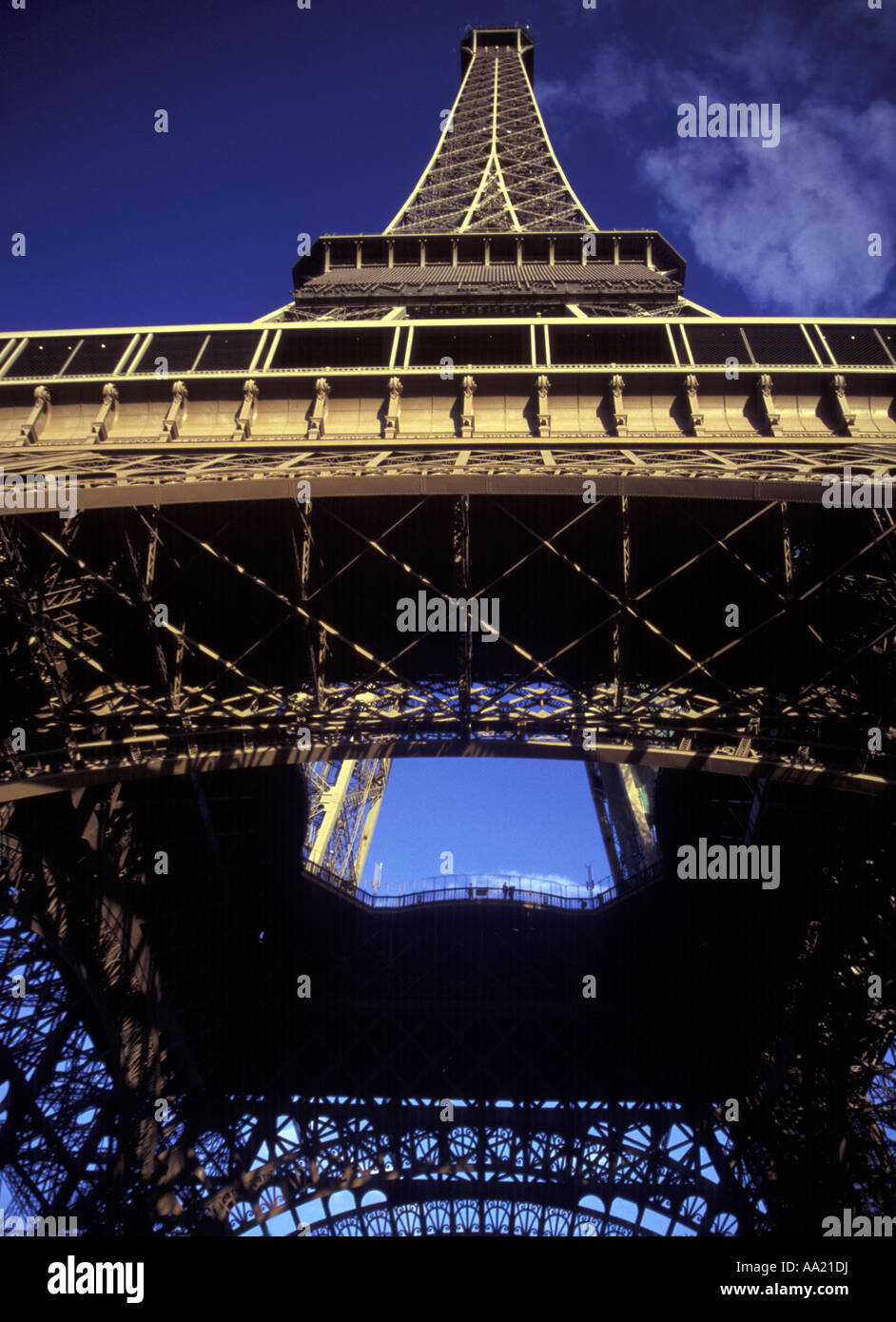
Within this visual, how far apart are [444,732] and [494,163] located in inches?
2257

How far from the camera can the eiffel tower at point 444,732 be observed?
52.9ft

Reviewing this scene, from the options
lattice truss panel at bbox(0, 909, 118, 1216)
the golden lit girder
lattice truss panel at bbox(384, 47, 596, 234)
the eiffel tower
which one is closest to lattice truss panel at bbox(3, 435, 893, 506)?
the eiffel tower

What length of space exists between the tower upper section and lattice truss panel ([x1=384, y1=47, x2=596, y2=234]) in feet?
0.21

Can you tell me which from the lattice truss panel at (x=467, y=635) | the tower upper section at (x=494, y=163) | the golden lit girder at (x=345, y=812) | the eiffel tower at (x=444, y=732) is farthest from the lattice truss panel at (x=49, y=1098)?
the tower upper section at (x=494, y=163)

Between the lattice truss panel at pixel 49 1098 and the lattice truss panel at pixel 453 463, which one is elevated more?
the lattice truss panel at pixel 453 463

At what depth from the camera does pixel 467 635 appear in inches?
622

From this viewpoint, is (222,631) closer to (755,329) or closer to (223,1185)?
(755,329)

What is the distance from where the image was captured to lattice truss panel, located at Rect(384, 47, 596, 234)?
52938 millimetres

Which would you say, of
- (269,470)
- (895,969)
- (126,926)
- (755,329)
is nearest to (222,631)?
(269,470)

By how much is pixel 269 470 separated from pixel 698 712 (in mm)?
8359

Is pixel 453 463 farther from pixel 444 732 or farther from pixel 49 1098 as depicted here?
pixel 49 1098

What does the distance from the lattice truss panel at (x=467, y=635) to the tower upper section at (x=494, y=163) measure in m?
29.2

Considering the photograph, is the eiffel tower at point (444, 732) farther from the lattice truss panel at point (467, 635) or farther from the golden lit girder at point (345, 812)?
the golden lit girder at point (345, 812)

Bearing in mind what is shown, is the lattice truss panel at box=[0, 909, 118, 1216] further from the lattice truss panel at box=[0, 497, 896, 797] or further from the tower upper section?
the tower upper section
